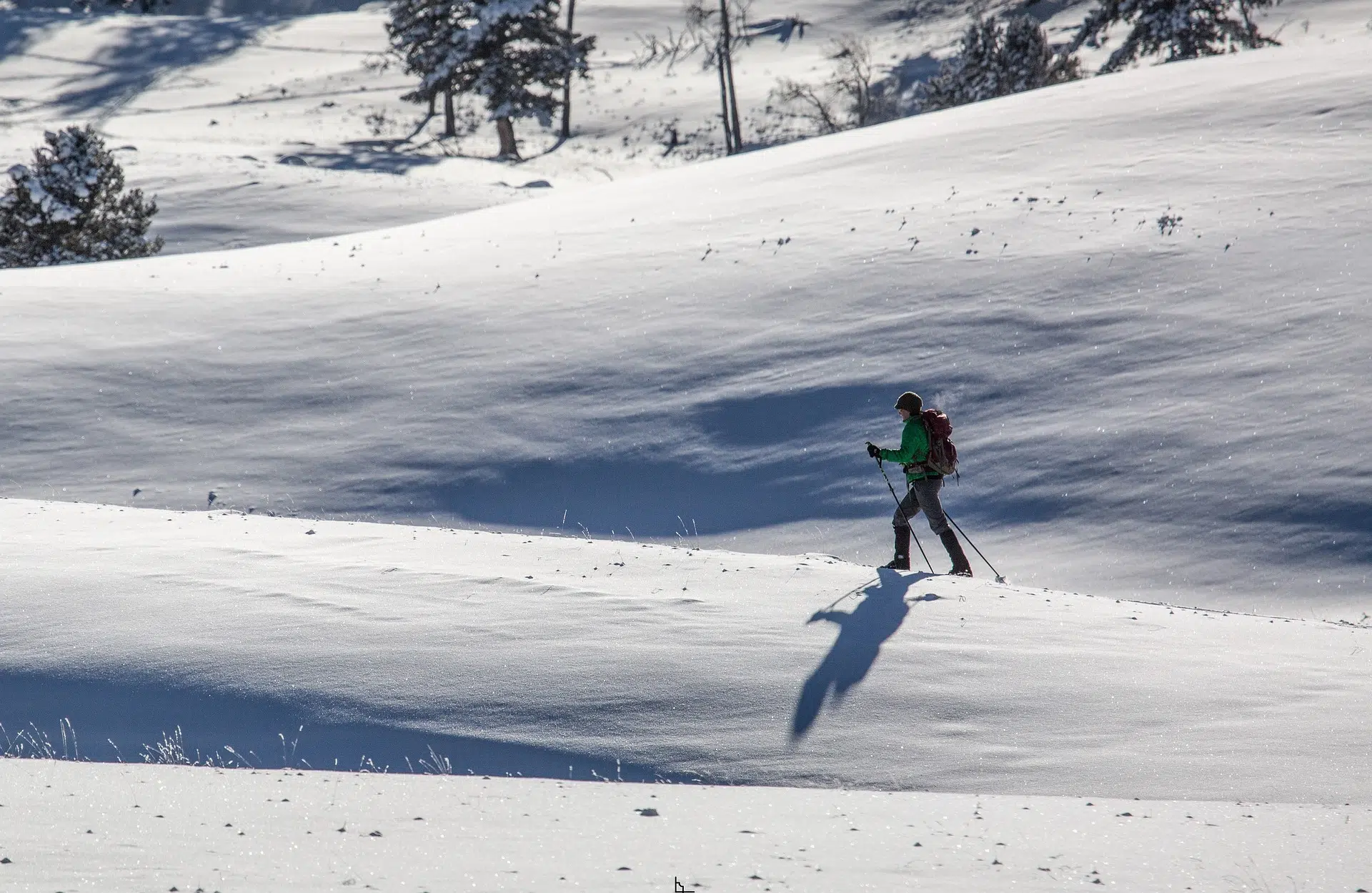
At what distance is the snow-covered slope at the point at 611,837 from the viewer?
4.77 meters

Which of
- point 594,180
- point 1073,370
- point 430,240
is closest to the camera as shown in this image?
point 1073,370

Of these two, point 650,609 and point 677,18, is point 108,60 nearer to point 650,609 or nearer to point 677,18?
point 677,18

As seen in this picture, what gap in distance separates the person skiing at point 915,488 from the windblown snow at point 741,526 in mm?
582

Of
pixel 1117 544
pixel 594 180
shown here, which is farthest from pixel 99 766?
pixel 594 180

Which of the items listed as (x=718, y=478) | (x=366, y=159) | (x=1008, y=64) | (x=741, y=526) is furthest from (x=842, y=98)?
(x=741, y=526)

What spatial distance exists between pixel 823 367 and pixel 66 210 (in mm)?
16687

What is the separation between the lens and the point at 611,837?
525 centimetres

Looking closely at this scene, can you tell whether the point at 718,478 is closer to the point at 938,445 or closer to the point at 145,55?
the point at 938,445

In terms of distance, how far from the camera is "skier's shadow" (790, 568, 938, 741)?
6.91 metres

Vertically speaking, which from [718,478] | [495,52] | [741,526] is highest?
[495,52]

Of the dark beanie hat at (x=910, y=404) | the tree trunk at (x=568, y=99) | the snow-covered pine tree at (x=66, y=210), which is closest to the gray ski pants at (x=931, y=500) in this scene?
the dark beanie hat at (x=910, y=404)

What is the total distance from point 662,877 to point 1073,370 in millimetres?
9853

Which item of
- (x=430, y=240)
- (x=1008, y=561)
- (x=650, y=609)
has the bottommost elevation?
(x=1008, y=561)

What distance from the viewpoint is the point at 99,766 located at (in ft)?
20.1
